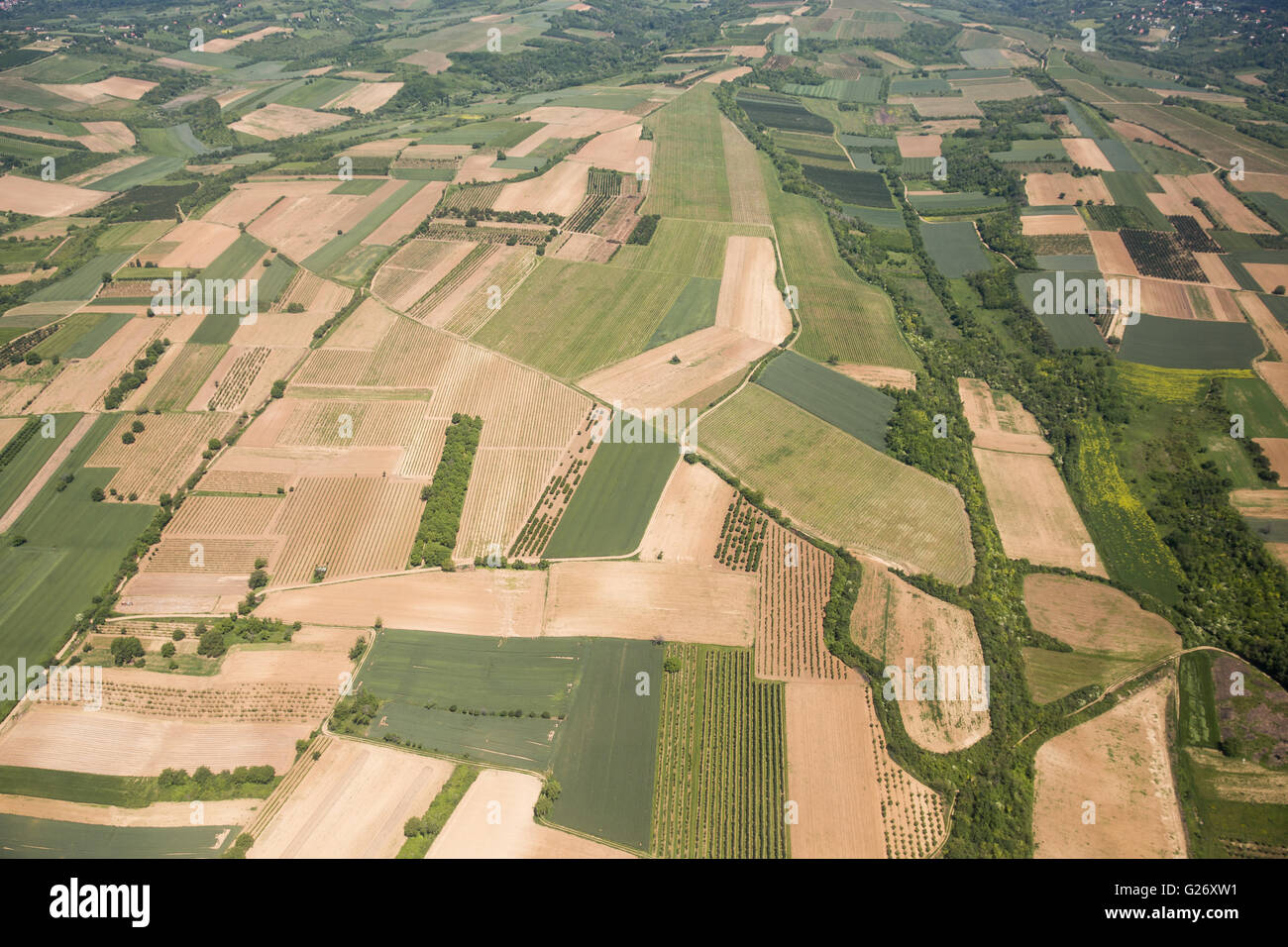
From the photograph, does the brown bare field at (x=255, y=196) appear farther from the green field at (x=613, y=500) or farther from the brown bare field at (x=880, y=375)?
the brown bare field at (x=880, y=375)

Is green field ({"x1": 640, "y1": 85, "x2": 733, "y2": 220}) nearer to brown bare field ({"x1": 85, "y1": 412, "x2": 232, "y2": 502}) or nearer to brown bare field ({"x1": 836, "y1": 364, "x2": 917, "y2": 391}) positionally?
brown bare field ({"x1": 836, "y1": 364, "x2": 917, "y2": 391})

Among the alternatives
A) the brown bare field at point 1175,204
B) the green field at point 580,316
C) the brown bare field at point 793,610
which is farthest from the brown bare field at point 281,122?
the brown bare field at point 1175,204

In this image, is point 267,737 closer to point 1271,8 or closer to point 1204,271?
point 1204,271

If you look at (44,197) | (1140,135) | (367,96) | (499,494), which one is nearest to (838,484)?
(499,494)

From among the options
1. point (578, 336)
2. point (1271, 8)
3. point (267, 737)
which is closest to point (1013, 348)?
point (578, 336)

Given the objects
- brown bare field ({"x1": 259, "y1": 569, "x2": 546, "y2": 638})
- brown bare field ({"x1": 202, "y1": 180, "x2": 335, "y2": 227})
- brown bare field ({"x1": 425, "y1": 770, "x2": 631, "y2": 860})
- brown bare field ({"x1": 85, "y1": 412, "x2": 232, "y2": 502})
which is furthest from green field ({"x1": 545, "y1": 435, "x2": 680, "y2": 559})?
brown bare field ({"x1": 202, "y1": 180, "x2": 335, "y2": 227})

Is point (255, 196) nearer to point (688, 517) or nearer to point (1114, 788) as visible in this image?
point (688, 517)
